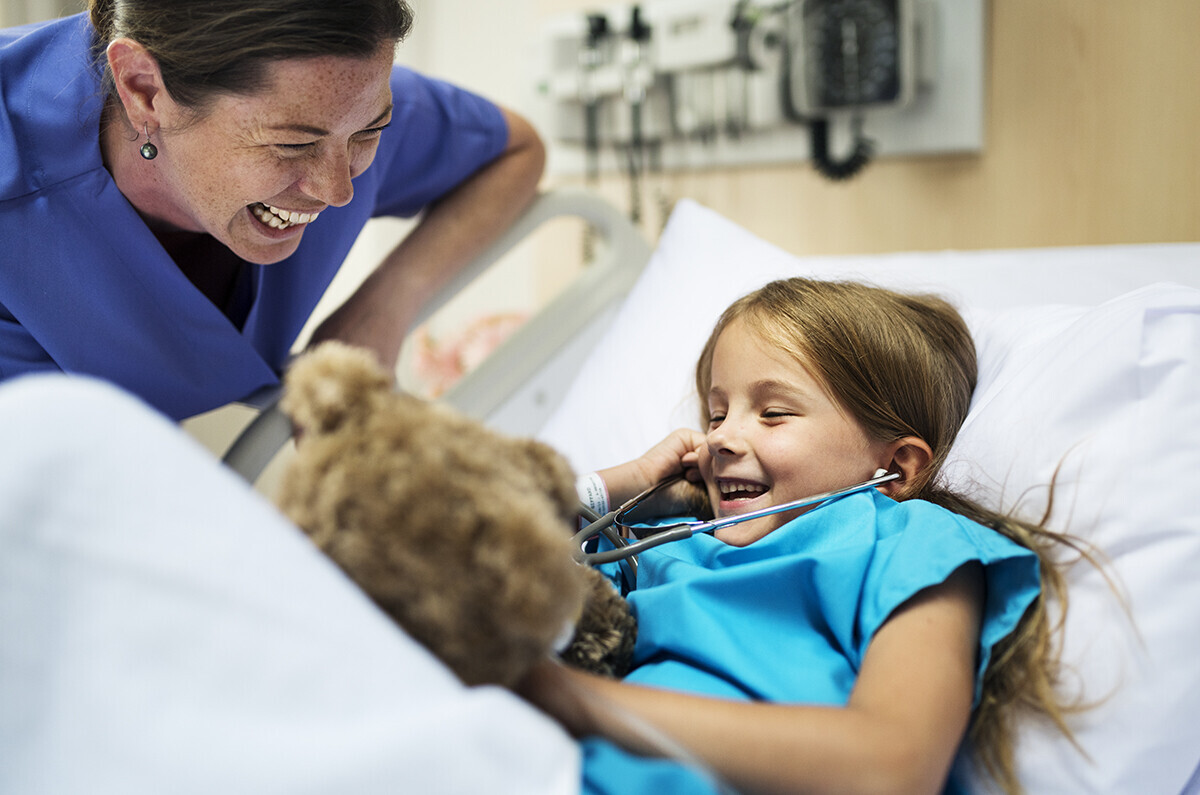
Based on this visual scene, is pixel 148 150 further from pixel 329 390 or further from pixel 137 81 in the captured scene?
pixel 329 390

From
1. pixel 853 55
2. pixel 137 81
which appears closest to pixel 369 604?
pixel 137 81

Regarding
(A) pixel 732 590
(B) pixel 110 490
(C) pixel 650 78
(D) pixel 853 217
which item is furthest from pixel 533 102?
(B) pixel 110 490

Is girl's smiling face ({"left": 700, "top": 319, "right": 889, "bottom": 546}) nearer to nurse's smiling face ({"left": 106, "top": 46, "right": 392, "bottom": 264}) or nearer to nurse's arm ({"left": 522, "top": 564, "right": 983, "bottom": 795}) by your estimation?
nurse's arm ({"left": 522, "top": 564, "right": 983, "bottom": 795})

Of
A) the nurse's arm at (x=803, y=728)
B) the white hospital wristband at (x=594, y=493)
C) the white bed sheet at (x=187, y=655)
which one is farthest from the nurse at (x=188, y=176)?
the nurse's arm at (x=803, y=728)

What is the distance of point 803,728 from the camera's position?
1.93ft

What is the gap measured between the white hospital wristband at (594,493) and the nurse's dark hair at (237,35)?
1.73 feet

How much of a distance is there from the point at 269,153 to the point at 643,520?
0.59 m

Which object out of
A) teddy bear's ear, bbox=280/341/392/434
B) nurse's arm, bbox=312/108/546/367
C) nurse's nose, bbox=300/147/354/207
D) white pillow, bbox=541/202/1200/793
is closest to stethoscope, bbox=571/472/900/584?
white pillow, bbox=541/202/1200/793

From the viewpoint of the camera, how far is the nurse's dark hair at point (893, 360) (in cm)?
86

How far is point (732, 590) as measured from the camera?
0.81 metres

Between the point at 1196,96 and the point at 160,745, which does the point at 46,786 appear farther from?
the point at 1196,96

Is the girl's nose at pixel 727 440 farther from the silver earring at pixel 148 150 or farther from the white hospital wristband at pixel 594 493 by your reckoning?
the silver earring at pixel 148 150

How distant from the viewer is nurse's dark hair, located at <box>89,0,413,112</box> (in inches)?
35.5

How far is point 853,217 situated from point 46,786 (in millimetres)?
1716
